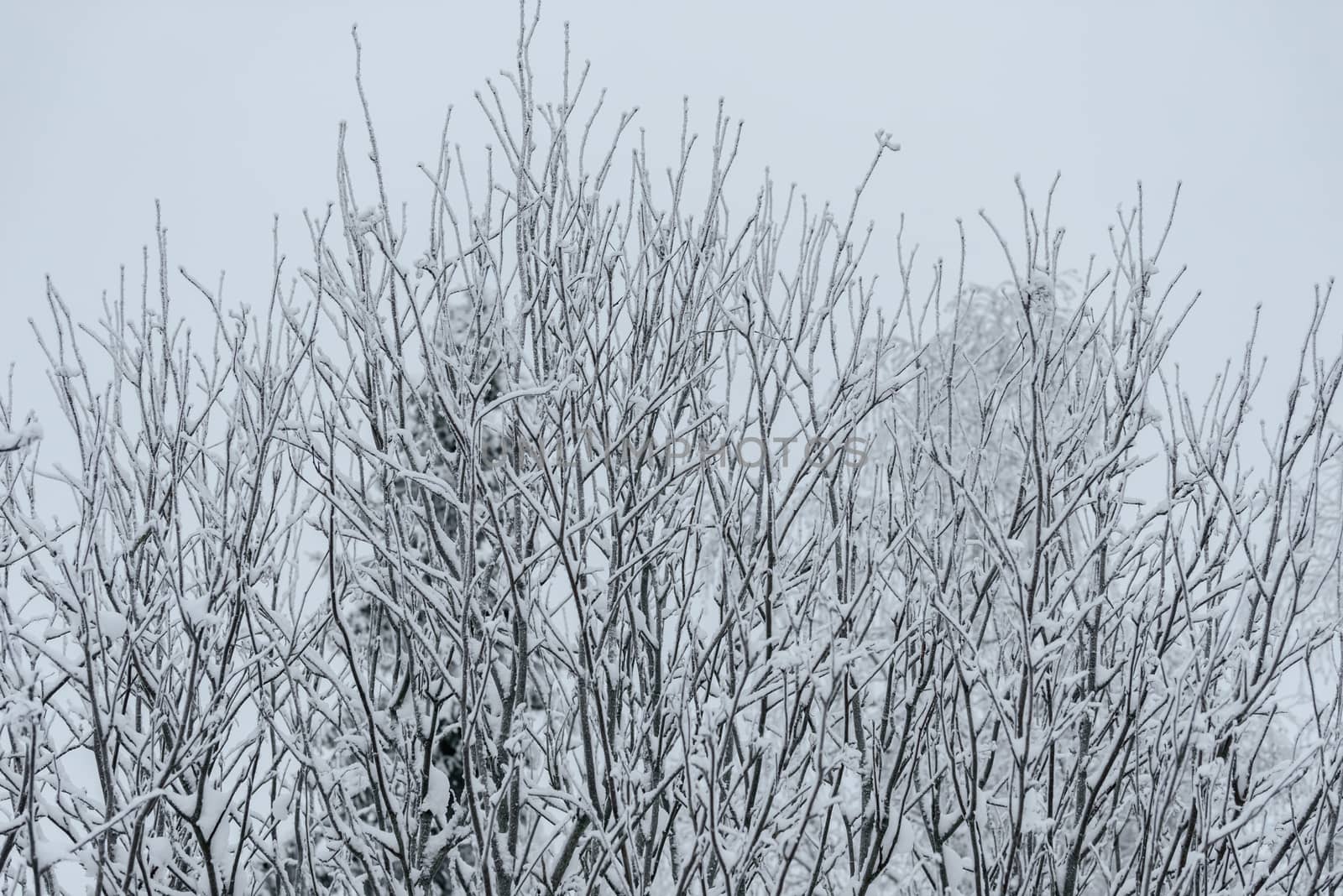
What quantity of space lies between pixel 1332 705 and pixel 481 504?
8.65 feet

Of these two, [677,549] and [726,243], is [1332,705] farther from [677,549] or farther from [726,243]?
[726,243]

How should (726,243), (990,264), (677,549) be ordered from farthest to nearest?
(990,264) < (726,243) < (677,549)

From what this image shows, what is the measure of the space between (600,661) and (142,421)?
157cm

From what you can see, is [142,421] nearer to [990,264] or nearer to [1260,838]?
[1260,838]

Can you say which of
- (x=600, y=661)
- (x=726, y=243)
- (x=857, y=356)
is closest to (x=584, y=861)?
(x=600, y=661)

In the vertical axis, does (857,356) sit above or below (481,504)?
above

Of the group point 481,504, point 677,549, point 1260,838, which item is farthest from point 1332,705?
point 481,504

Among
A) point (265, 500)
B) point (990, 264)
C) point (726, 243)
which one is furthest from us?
→ point (990, 264)

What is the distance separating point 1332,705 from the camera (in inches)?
125

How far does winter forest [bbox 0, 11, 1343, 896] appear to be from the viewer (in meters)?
2.91

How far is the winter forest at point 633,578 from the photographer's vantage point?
2906 millimetres

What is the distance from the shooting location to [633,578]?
3307 millimetres

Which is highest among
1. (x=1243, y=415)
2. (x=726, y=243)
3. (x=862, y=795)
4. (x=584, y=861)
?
(x=726, y=243)

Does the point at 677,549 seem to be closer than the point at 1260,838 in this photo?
No
